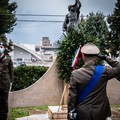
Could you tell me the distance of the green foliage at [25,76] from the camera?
12.8m

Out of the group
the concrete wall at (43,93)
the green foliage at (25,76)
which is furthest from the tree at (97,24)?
the concrete wall at (43,93)

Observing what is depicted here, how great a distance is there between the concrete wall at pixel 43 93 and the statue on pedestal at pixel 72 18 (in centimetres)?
138

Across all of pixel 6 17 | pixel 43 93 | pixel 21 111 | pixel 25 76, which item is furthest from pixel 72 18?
pixel 6 17

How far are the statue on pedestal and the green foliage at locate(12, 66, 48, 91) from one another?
10.7 ft

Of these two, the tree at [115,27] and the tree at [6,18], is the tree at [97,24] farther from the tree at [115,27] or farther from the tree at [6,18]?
the tree at [6,18]

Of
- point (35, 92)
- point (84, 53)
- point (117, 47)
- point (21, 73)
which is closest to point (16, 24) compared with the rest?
point (117, 47)

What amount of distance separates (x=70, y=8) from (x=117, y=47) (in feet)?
61.5

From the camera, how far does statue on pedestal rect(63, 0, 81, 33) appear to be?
10117 mm

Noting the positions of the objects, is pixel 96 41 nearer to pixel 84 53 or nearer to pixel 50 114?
pixel 50 114

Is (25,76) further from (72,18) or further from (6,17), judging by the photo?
(6,17)

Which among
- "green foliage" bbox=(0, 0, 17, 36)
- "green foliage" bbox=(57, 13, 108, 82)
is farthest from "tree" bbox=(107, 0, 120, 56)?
"green foliage" bbox=(57, 13, 108, 82)

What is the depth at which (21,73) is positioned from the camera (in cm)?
1298

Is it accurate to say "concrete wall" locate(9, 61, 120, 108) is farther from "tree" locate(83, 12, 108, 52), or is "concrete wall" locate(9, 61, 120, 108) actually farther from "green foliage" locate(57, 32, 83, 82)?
"tree" locate(83, 12, 108, 52)

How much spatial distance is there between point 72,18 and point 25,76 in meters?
3.79
